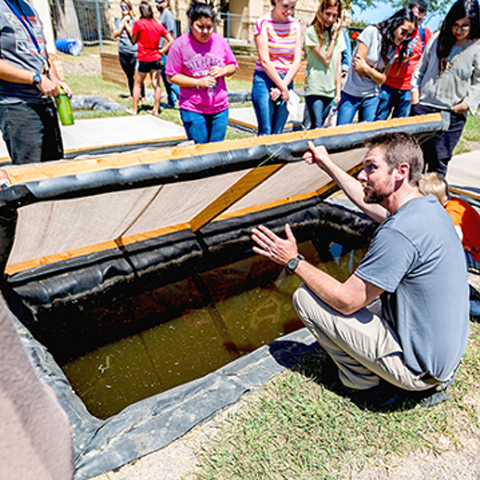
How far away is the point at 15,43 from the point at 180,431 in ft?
9.42

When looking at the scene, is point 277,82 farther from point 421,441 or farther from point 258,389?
point 421,441

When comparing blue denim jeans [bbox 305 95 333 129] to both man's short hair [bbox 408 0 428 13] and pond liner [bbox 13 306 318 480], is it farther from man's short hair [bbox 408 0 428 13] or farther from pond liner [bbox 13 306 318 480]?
pond liner [bbox 13 306 318 480]

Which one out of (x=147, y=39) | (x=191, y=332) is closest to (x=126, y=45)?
(x=147, y=39)

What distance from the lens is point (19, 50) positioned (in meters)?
2.86

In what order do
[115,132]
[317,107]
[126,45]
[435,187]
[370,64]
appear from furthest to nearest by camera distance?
[126,45] → [115,132] → [317,107] → [370,64] → [435,187]

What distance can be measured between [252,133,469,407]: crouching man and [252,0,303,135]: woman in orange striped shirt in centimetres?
255

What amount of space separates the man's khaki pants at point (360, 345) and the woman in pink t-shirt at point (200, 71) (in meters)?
2.52

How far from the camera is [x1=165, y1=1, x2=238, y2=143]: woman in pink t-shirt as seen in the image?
3686 mm

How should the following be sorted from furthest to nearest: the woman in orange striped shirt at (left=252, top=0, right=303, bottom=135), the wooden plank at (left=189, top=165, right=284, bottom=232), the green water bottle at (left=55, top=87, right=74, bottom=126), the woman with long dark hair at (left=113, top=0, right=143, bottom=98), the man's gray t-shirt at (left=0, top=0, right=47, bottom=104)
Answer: the woman with long dark hair at (left=113, top=0, right=143, bottom=98)
the woman in orange striped shirt at (left=252, top=0, right=303, bottom=135)
the green water bottle at (left=55, top=87, right=74, bottom=126)
the man's gray t-shirt at (left=0, top=0, right=47, bottom=104)
the wooden plank at (left=189, top=165, right=284, bottom=232)

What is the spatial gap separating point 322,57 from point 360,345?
3675 mm

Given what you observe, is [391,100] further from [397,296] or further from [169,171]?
[169,171]

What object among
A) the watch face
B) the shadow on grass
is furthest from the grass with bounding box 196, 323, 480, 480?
the watch face

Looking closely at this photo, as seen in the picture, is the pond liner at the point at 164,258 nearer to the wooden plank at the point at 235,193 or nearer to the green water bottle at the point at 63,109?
the wooden plank at the point at 235,193

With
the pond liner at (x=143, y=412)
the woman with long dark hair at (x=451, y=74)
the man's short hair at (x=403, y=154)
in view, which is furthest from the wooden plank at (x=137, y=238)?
the man's short hair at (x=403, y=154)
